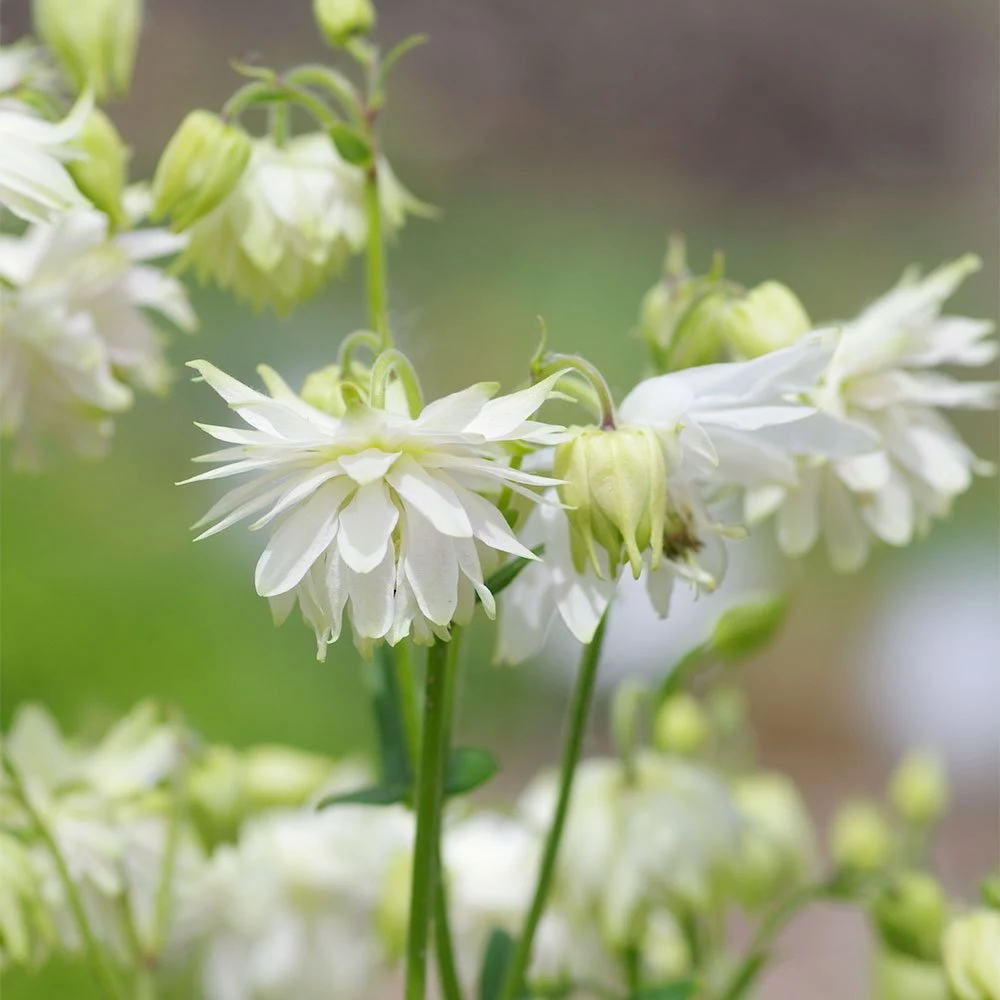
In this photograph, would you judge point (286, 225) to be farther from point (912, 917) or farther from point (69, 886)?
point (912, 917)

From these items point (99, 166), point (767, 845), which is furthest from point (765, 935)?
point (99, 166)

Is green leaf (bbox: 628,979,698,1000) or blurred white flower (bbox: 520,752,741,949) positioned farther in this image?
blurred white flower (bbox: 520,752,741,949)

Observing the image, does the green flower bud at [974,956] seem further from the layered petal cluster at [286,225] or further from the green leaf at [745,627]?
the layered petal cluster at [286,225]

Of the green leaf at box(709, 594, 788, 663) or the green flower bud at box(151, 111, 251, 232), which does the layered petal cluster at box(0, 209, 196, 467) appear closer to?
the green flower bud at box(151, 111, 251, 232)

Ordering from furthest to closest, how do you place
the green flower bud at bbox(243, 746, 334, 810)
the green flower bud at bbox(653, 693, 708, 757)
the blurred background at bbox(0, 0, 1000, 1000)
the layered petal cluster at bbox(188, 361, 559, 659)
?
1. the blurred background at bbox(0, 0, 1000, 1000)
2. the green flower bud at bbox(653, 693, 708, 757)
3. the green flower bud at bbox(243, 746, 334, 810)
4. the layered petal cluster at bbox(188, 361, 559, 659)

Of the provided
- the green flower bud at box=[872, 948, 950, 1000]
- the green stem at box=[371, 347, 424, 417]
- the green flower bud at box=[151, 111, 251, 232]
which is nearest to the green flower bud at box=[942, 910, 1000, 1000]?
the green flower bud at box=[872, 948, 950, 1000]

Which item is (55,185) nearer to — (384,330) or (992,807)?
(384,330)

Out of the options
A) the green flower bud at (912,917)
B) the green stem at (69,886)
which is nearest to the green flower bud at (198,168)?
the green stem at (69,886)
